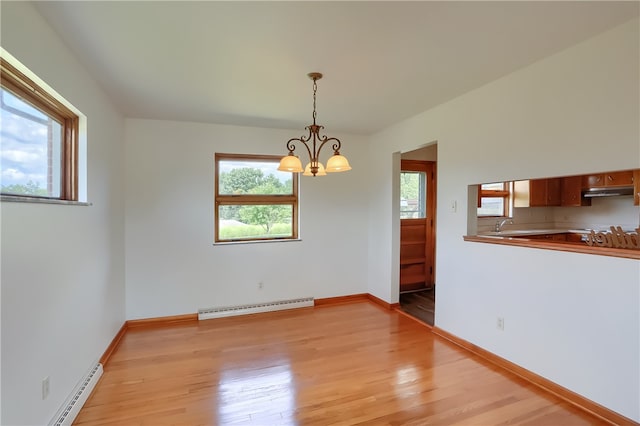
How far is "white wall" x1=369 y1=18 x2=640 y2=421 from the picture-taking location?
1.86 m

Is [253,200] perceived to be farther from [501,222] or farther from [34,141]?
→ [501,222]

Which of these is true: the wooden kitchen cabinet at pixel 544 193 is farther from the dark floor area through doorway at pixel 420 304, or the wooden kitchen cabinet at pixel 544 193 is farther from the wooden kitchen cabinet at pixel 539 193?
the dark floor area through doorway at pixel 420 304

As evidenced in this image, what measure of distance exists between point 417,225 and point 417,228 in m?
0.05

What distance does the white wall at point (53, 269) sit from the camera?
1.43 metres

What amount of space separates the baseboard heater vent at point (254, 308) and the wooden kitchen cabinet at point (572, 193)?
12.6 ft

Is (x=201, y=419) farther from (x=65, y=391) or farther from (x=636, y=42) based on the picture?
(x=636, y=42)

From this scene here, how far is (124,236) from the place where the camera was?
3.50 metres

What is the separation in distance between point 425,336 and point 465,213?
1.41 meters

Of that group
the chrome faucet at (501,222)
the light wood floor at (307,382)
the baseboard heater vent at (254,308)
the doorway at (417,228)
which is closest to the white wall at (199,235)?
the baseboard heater vent at (254,308)

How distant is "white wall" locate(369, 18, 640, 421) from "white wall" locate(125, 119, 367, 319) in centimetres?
173

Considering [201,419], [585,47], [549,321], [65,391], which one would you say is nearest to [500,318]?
[549,321]

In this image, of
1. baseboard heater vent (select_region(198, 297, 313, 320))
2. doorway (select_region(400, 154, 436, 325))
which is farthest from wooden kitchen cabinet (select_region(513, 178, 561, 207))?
baseboard heater vent (select_region(198, 297, 313, 320))

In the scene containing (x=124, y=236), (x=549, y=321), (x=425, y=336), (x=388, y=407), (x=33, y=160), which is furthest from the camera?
(x=124, y=236)

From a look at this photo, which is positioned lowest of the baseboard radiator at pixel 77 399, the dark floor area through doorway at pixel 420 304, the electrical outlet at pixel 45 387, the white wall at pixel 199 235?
the dark floor area through doorway at pixel 420 304
